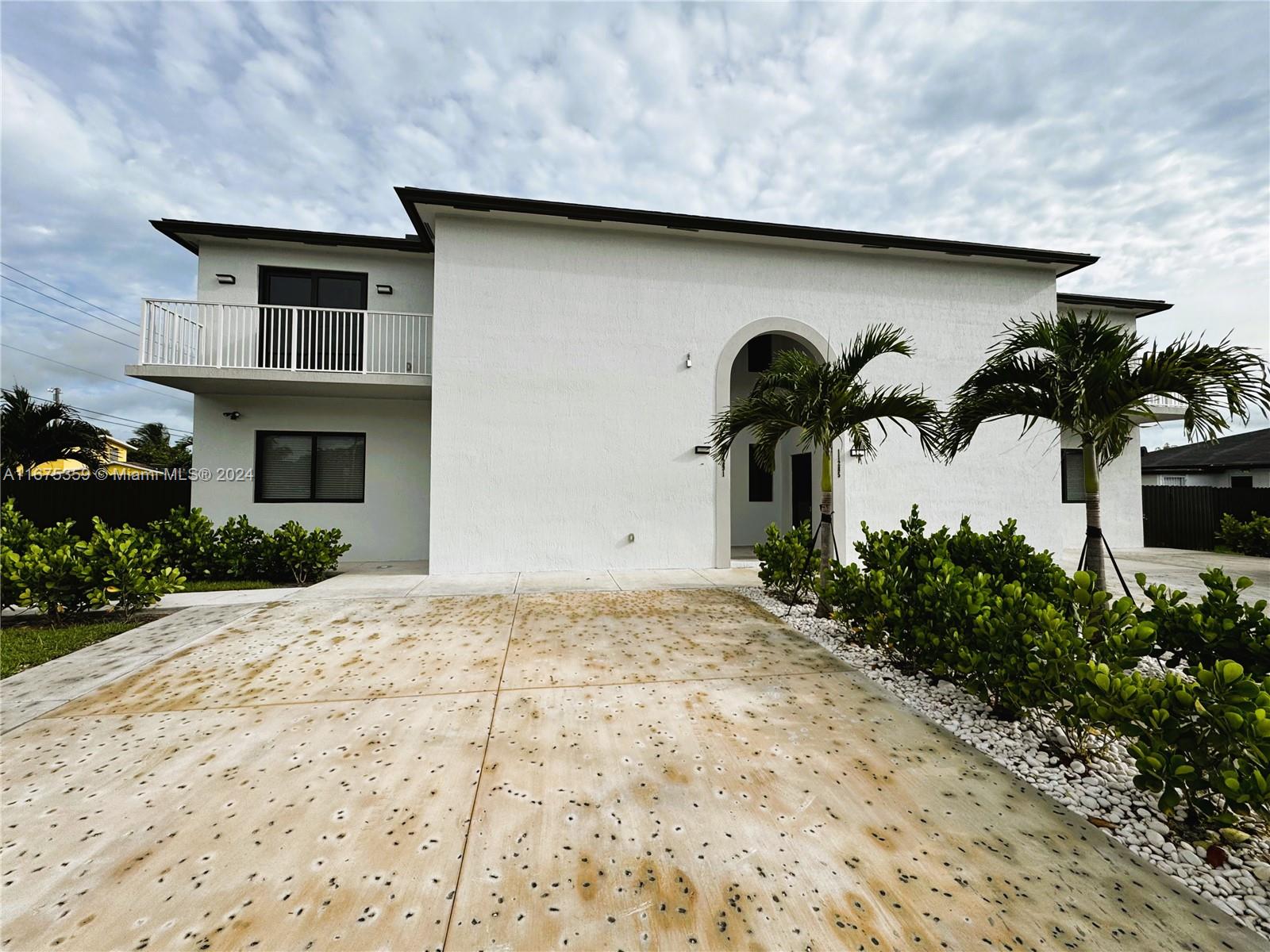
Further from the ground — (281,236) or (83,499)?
(281,236)

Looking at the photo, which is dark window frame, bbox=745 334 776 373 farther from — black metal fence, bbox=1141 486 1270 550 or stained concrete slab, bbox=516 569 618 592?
black metal fence, bbox=1141 486 1270 550

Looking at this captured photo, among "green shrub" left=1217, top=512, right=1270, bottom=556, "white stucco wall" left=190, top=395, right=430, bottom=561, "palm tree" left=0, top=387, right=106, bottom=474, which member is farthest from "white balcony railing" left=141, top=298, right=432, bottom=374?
"green shrub" left=1217, top=512, right=1270, bottom=556

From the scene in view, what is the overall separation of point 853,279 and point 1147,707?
9.16m

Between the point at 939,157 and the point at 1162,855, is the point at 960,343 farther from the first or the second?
the point at 1162,855

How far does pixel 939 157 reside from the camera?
30.7 feet

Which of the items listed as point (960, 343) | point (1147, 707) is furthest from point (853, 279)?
point (1147, 707)

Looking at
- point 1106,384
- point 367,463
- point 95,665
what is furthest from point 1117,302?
point 95,665

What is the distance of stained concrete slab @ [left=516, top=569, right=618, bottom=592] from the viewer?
722cm

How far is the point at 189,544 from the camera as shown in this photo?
7.90 m

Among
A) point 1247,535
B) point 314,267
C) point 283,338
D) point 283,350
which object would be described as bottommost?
point 1247,535

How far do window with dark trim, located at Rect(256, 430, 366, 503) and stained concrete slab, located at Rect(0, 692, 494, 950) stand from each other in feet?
23.0

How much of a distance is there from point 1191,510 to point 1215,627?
48.8ft

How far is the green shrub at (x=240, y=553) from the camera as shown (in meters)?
8.07

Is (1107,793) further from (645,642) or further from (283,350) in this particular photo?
(283,350)
